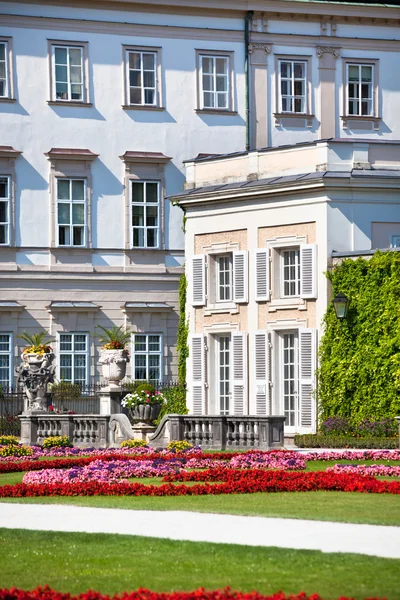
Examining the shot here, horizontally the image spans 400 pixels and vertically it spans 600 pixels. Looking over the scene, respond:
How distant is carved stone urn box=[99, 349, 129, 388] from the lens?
127ft

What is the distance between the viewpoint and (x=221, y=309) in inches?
1618

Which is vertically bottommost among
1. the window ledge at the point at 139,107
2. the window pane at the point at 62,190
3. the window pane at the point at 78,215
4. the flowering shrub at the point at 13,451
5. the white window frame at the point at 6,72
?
the flowering shrub at the point at 13,451

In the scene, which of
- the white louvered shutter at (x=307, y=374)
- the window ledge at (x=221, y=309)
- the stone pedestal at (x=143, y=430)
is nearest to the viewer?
the stone pedestal at (x=143, y=430)

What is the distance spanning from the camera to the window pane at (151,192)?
47969 mm

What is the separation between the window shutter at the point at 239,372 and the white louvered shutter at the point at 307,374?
2193 millimetres

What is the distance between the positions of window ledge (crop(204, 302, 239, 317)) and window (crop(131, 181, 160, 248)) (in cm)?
690

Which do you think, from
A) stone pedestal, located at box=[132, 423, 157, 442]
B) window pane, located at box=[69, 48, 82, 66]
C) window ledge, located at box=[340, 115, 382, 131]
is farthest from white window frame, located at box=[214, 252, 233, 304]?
window ledge, located at box=[340, 115, 382, 131]

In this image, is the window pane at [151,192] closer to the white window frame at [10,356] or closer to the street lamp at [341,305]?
the white window frame at [10,356]

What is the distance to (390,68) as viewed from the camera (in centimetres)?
5072

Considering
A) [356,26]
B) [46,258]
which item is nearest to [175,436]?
[46,258]

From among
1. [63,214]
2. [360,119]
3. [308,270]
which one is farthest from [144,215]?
[308,270]

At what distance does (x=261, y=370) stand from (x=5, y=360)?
401 inches

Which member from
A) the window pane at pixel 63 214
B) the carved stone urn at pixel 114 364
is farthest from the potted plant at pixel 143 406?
the window pane at pixel 63 214

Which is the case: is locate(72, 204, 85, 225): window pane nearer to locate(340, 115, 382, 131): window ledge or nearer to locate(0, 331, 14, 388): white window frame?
locate(0, 331, 14, 388): white window frame
